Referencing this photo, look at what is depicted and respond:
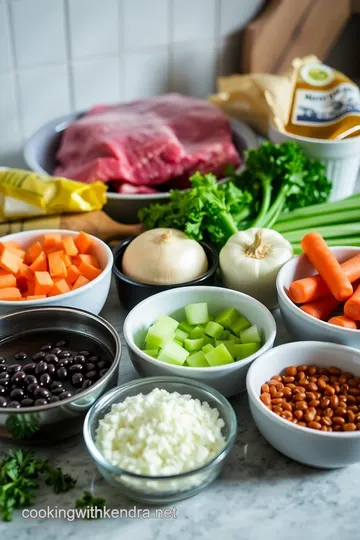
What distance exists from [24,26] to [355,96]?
0.88 metres

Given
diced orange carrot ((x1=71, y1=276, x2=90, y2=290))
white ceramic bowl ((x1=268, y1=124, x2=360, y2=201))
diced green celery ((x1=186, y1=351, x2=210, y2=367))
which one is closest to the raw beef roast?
white ceramic bowl ((x1=268, y1=124, x2=360, y2=201))

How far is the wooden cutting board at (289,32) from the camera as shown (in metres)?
2.03

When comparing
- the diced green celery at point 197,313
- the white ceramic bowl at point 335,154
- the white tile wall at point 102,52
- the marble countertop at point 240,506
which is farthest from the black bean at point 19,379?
the white tile wall at point 102,52

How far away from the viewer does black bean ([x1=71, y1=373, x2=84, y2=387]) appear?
104 cm

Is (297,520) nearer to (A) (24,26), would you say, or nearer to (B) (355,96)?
(B) (355,96)

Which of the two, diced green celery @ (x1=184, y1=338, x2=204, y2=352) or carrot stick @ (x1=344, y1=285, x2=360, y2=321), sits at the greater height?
carrot stick @ (x1=344, y1=285, x2=360, y2=321)

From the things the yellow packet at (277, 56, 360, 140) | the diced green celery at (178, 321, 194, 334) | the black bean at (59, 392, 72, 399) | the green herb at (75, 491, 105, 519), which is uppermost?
the yellow packet at (277, 56, 360, 140)

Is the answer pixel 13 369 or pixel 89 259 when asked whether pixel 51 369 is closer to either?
pixel 13 369

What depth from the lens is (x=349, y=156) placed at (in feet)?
5.24

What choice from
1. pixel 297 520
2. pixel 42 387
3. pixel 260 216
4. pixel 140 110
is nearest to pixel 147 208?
pixel 260 216

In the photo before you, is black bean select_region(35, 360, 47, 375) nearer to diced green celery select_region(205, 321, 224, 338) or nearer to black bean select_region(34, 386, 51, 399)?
black bean select_region(34, 386, 51, 399)

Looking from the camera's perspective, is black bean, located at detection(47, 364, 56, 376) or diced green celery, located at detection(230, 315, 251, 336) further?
diced green celery, located at detection(230, 315, 251, 336)

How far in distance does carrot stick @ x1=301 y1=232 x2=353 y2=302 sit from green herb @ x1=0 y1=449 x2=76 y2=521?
0.56 meters

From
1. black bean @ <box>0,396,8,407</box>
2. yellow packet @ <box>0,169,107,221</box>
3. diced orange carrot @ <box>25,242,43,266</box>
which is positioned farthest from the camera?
yellow packet @ <box>0,169,107,221</box>
